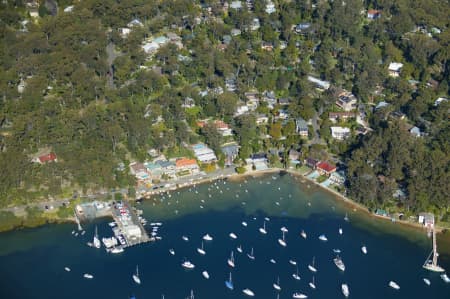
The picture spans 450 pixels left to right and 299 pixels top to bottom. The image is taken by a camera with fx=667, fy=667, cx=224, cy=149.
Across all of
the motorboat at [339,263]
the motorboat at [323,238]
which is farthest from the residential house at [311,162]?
the motorboat at [339,263]

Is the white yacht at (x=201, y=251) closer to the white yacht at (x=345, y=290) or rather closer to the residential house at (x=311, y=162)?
the white yacht at (x=345, y=290)

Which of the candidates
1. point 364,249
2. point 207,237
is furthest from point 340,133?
point 207,237

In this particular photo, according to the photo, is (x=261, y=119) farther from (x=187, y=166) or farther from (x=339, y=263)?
(x=339, y=263)

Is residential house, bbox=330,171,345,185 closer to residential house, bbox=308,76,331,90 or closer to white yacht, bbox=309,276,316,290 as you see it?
white yacht, bbox=309,276,316,290

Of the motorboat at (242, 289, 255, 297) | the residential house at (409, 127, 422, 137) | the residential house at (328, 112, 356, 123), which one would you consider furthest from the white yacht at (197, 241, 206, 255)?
the residential house at (409, 127, 422, 137)

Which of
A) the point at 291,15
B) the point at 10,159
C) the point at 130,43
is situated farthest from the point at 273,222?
the point at 291,15

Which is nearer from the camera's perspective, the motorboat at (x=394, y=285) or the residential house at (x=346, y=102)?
the motorboat at (x=394, y=285)
